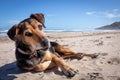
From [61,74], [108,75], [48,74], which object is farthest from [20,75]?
[108,75]

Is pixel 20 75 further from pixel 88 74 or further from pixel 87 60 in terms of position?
pixel 87 60

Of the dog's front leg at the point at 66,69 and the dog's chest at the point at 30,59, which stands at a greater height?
the dog's chest at the point at 30,59

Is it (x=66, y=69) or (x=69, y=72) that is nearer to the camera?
(x=69, y=72)

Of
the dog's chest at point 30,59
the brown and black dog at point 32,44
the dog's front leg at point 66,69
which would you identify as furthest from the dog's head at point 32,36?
the dog's front leg at point 66,69

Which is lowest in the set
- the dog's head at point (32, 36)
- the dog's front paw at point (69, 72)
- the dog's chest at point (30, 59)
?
the dog's front paw at point (69, 72)

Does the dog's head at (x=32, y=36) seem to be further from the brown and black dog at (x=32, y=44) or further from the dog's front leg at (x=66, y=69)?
the dog's front leg at (x=66, y=69)

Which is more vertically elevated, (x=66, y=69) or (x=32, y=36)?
(x=32, y=36)

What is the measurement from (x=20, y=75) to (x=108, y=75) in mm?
2344

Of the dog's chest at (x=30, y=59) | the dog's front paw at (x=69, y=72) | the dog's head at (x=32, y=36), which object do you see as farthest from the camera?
the dog's front paw at (x=69, y=72)

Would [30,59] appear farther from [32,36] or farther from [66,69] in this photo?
[66,69]

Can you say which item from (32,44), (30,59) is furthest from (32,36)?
(30,59)

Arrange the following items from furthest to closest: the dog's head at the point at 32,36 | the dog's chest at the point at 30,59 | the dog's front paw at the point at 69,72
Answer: the dog's front paw at the point at 69,72
the dog's chest at the point at 30,59
the dog's head at the point at 32,36

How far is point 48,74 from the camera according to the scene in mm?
5289

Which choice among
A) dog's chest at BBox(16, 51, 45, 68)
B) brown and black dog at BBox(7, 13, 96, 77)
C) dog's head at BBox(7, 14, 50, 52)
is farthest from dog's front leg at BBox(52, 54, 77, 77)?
dog's head at BBox(7, 14, 50, 52)
